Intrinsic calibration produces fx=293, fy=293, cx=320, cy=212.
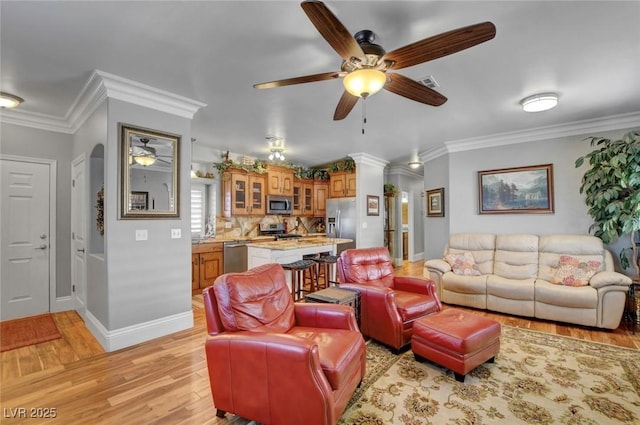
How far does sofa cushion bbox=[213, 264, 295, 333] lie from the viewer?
6.37ft

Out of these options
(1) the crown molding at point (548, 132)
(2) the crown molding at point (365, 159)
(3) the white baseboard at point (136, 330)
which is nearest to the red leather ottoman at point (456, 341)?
(3) the white baseboard at point (136, 330)

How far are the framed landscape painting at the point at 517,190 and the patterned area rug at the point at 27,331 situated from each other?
6.06 meters

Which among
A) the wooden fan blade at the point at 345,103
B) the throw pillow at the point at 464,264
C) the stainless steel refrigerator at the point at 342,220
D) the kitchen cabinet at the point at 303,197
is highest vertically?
the wooden fan blade at the point at 345,103

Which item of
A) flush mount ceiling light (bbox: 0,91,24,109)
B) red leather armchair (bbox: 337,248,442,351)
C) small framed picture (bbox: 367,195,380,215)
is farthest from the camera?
small framed picture (bbox: 367,195,380,215)

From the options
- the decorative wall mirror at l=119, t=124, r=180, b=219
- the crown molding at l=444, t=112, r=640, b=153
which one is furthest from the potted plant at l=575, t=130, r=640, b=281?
the decorative wall mirror at l=119, t=124, r=180, b=219

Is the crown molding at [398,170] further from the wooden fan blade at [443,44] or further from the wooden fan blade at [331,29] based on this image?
the wooden fan blade at [331,29]

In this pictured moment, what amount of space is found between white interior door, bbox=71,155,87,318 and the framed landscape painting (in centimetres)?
571

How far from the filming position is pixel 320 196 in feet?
23.4

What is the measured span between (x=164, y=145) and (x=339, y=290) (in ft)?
8.00

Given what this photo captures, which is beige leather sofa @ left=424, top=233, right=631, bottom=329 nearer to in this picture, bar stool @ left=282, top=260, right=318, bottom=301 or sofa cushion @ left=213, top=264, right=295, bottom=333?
bar stool @ left=282, top=260, right=318, bottom=301

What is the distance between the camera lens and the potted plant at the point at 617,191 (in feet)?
10.8

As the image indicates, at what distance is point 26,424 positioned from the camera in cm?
186

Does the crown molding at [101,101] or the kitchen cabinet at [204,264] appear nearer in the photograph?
the crown molding at [101,101]

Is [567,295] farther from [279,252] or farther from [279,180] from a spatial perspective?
[279,180]
